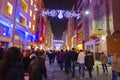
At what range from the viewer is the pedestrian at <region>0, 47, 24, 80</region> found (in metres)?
3.64

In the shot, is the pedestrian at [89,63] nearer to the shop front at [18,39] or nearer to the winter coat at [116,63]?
the winter coat at [116,63]

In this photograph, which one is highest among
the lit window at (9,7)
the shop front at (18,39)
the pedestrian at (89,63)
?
the lit window at (9,7)

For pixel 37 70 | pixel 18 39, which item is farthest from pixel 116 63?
pixel 18 39

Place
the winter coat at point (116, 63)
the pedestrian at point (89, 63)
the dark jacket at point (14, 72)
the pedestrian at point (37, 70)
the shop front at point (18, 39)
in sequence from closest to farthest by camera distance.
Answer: the dark jacket at point (14, 72) → the pedestrian at point (37, 70) → the winter coat at point (116, 63) → the pedestrian at point (89, 63) → the shop front at point (18, 39)

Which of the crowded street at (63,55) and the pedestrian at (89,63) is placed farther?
the pedestrian at (89,63)

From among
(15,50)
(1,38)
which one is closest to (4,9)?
(1,38)

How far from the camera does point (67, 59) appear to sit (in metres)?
16.1

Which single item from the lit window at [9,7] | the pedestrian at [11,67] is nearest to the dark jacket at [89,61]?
the pedestrian at [11,67]

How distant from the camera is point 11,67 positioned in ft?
12.1

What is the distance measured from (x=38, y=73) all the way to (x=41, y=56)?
632 millimetres

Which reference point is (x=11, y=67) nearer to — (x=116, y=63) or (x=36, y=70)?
(x=36, y=70)

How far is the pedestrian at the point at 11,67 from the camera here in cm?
364

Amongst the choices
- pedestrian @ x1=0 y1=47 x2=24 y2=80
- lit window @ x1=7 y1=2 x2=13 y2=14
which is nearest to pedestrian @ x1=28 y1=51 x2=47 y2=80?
pedestrian @ x1=0 y1=47 x2=24 y2=80

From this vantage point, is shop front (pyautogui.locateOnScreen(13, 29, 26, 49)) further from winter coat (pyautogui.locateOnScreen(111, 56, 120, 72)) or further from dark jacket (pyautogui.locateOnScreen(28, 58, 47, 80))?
dark jacket (pyautogui.locateOnScreen(28, 58, 47, 80))
